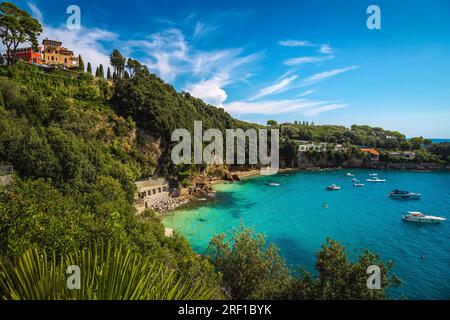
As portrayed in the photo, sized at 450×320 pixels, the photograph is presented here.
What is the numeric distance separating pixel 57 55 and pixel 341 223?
57146mm

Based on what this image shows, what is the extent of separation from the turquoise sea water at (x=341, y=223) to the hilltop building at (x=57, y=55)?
38.5m

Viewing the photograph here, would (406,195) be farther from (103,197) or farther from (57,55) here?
(57,55)

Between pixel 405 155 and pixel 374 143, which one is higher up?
pixel 374 143

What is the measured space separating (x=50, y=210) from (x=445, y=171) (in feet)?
304

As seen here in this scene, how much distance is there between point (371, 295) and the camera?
862cm

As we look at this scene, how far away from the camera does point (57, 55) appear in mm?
44969

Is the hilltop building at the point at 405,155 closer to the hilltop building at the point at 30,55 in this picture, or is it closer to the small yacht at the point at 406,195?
the small yacht at the point at 406,195

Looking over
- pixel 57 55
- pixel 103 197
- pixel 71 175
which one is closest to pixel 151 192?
pixel 71 175

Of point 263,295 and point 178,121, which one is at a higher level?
point 178,121

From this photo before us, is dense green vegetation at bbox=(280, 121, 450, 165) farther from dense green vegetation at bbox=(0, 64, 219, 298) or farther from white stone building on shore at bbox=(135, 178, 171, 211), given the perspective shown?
dense green vegetation at bbox=(0, 64, 219, 298)

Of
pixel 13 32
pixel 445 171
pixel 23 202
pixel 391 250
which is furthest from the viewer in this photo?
pixel 445 171

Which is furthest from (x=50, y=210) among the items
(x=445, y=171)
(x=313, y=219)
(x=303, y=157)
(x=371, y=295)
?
(x=445, y=171)
